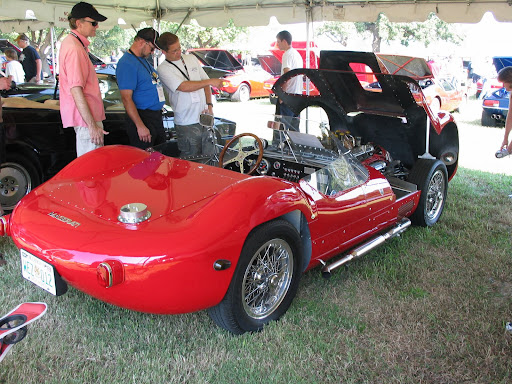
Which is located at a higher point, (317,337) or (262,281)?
(262,281)

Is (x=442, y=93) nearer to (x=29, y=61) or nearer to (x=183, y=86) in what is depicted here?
(x=183, y=86)

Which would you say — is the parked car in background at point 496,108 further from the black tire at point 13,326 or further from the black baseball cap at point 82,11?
the black tire at point 13,326

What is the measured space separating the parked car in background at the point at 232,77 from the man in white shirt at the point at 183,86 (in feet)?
34.3

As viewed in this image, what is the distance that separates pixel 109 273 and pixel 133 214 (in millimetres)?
400

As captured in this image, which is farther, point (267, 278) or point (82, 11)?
point (82, 11)

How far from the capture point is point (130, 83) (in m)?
4.25

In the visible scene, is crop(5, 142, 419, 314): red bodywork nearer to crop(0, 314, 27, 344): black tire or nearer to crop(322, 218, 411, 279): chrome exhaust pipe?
crop(322, 218, 411, 279): chrome exhaust pipe

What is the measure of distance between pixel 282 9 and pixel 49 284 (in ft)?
20.2

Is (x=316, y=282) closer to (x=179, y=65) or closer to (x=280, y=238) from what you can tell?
(x=280, y=238)

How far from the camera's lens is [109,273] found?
2.06 metres

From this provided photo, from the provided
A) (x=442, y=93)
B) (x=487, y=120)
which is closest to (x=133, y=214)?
(x=487, y=120)

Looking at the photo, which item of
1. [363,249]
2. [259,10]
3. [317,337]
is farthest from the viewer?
[259,10]

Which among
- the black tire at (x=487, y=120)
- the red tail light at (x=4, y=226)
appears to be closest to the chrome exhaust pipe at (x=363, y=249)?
the red tail light at (x=4, y=226)

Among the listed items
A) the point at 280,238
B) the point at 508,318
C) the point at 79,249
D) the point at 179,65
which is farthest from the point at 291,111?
the point at 79,249
